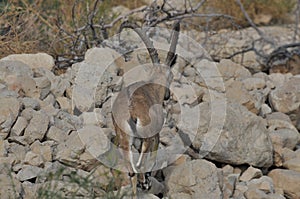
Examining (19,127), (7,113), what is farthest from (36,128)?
(7,113)

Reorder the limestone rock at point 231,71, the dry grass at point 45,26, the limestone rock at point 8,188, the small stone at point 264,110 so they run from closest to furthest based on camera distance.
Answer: the limestone rock at point 8,188 < the small stone at point 264,110 < the dry grass at point 45,26 < the limestone rock at point 231,71

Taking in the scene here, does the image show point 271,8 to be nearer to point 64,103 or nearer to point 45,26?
point 45,26

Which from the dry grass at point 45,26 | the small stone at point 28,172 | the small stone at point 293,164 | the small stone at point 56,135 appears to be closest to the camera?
the small stone at point 28,172

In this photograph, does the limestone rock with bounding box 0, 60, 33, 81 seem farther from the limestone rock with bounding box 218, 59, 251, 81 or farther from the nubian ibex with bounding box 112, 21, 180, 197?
the limestone rock with bounding box 218, 59, 251, 81

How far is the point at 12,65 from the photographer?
5.00 meters

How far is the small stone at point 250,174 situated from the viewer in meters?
4.89

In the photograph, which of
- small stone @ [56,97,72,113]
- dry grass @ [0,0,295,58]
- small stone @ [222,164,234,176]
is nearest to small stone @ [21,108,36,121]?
small stone @ [56,97,72,113]

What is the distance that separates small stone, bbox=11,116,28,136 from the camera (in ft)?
14.4

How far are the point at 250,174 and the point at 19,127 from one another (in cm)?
179

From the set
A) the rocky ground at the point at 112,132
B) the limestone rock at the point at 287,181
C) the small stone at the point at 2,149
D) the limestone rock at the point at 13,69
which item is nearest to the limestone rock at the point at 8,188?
the rocky ground at the point at 112,132

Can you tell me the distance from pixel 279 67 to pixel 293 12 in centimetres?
307

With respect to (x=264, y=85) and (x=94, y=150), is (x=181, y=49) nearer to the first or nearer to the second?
(x=264, y=85)

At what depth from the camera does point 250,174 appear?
4906mm

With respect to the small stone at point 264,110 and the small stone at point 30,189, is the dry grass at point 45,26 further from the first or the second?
the small stone at point 30,189
